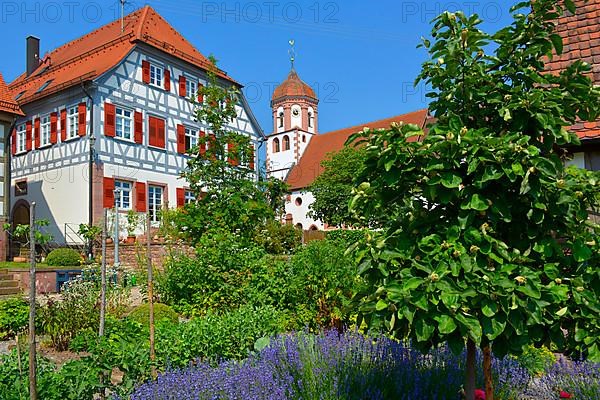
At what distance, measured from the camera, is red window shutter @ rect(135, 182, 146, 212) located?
2097 cm

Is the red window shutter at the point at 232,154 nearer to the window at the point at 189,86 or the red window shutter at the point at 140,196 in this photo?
the red window shutter at the point at 140,196

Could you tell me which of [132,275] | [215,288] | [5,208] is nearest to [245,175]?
[215,288]

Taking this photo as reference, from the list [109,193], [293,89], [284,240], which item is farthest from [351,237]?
[293,89]

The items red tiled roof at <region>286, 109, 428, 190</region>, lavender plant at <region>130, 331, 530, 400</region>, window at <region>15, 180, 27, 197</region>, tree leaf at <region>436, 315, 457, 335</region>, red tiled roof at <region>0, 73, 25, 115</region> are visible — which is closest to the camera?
tree leaf at <region>436, 315, 457, 335</region>

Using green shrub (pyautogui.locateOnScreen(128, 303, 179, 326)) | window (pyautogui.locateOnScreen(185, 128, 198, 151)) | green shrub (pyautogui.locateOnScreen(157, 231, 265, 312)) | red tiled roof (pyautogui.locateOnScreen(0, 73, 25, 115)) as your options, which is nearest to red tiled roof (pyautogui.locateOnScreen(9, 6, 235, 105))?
red tiled roof (pyautogui.locateOnScreen(0, 73, 25, 115))

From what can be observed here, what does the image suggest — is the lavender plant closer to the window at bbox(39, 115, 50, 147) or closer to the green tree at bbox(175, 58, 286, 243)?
the green tree at bbox(175, 58, 286, 243)

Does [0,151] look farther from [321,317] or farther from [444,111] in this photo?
[444,111]

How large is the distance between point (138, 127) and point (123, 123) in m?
0.66

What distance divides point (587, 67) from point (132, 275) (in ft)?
31.6

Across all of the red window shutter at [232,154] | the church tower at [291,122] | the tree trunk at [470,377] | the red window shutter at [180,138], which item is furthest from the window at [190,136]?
the church tower at [291,122]

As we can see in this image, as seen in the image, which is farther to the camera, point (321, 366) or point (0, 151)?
point (0, 151)

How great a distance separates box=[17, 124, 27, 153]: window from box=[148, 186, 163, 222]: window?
606cm

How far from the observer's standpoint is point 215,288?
723 centimetres

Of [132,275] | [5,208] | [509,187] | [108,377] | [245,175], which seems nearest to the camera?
[509,187]
